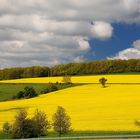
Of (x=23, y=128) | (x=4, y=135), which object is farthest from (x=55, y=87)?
(x=23, y=128)

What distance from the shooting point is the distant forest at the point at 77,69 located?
144 meters

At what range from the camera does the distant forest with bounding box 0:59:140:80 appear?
144375 mm

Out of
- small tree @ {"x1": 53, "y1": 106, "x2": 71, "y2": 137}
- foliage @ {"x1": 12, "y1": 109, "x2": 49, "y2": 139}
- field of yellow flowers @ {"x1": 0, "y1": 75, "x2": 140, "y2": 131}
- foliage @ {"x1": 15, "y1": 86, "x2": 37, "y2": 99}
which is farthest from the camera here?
foliage @ {"x1": 15, "y1": 86, "x2": 37, "y2": 99}

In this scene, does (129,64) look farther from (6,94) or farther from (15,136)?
(15,136)

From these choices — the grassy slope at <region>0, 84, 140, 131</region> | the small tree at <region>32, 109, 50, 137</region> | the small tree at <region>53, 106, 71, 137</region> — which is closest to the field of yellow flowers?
the grassy slope at <region>0, 84, 140, 131</region>

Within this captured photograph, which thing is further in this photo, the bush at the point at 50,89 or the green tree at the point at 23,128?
the bush at the point at 50,89

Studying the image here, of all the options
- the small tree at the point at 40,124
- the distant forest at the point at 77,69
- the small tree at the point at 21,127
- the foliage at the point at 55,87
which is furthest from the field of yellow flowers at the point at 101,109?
the distant forest at the point at 77,69

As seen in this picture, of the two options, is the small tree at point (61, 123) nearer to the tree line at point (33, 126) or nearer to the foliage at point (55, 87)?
the tree line at point (33, 126)

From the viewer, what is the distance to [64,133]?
45531 mm

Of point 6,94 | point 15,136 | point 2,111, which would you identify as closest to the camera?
point 15,136

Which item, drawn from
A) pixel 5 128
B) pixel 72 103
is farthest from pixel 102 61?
pixel 5 128

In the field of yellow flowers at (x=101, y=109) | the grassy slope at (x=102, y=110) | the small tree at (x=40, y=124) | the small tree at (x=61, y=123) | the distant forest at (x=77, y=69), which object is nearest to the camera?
the small tree at (x=40, y=124)

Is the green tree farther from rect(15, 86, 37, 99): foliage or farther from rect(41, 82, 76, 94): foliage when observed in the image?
rect(41, 82, 76, 94): foliage

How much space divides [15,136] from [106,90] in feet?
171
